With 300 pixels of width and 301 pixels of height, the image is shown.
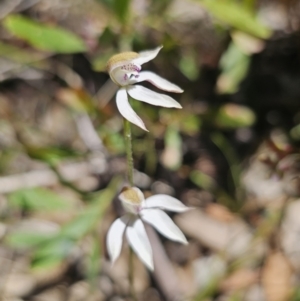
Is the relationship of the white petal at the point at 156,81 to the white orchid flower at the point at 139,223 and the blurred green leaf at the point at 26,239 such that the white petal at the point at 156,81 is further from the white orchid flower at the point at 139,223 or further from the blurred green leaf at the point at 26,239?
the blurred green leaf at the point at 26,239

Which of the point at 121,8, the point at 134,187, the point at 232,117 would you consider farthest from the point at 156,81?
the point at 232,117

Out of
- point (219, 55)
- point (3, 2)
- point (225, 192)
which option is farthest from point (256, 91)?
point (3, 2)

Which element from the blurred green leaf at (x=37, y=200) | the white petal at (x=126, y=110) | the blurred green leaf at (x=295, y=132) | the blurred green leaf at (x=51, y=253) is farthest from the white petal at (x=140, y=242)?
the blurred green leaf at (x=295, y=132)

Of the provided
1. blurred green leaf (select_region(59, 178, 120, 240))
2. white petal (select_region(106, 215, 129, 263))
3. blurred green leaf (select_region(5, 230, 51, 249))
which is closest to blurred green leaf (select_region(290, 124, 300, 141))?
blurred green leaf (select_region(59, 178, 120, 240))

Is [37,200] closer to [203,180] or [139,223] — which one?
[203,180]

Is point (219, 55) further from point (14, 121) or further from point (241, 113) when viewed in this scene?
point (14, 121)
